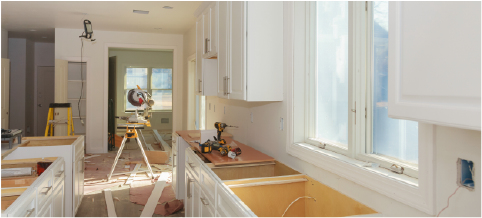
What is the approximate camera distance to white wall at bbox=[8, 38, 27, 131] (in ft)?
24.8

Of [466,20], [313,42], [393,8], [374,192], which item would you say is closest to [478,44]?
[466,20]

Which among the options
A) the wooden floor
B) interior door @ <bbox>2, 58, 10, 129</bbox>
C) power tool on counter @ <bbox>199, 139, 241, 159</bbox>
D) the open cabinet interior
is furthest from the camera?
interior door @ <bbox>2, 58, 10, 129</bbox>

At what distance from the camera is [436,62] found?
85cm

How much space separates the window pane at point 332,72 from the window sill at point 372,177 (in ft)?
0.51

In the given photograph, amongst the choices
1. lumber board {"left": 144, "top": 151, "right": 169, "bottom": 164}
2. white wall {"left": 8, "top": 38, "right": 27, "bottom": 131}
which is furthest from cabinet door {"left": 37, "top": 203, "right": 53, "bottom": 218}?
white wall {"left": 8, "top": 38, "right": 27, "bottom": 131}

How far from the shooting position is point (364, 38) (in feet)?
5.69

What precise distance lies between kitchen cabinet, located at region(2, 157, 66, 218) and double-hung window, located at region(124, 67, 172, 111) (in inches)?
306

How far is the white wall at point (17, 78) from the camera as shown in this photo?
24.8 feet

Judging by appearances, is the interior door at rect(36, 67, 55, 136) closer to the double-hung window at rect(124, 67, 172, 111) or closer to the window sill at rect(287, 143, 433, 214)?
the double-hung window at rect(124, 67, 172, 111)

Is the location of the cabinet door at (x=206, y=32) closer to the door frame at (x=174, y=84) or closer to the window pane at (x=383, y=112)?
the window pane at (x=383, y=112)

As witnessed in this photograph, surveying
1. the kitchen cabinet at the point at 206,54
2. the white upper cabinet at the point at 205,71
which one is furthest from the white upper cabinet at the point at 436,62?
the white upper cabinet at the point at 205,71

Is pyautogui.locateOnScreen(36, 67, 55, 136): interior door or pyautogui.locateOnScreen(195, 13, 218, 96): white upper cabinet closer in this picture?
pyautogui.locateOnScreen(195, 13, 218, 96): white upper cabinet

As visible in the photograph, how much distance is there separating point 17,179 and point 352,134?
2175 mm

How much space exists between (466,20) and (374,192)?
0.98 m
